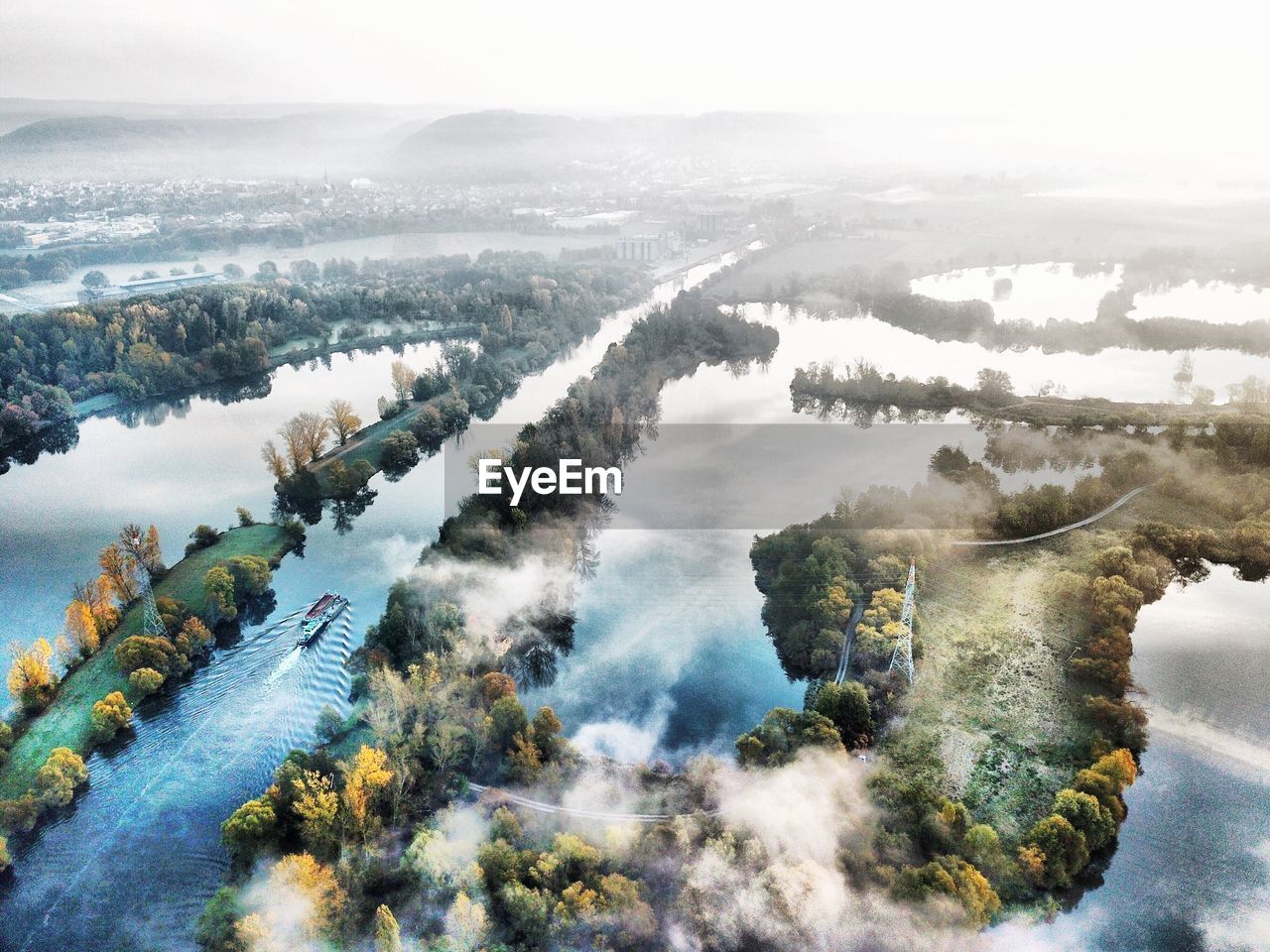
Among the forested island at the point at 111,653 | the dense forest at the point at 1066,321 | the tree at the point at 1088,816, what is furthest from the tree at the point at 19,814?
the dense forest at the point at 1066,321

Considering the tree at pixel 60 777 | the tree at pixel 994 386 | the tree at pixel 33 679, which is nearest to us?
the tree at pixel 60 777

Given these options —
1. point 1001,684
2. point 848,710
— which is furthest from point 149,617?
point 1001,684

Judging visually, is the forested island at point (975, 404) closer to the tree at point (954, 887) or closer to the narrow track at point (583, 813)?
the narrow track at point (583, 813)

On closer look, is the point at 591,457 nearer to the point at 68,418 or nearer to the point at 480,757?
the point at 480,757

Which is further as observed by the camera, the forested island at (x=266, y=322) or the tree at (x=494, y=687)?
the forested island at (x=266, y=322)

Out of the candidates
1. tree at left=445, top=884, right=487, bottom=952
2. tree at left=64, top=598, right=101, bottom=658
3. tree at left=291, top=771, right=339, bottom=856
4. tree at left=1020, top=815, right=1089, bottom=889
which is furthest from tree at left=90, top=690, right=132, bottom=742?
tree at left=1020, top=815, right=1089, bottom=889

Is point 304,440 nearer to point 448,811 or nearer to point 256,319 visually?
point 256,319
